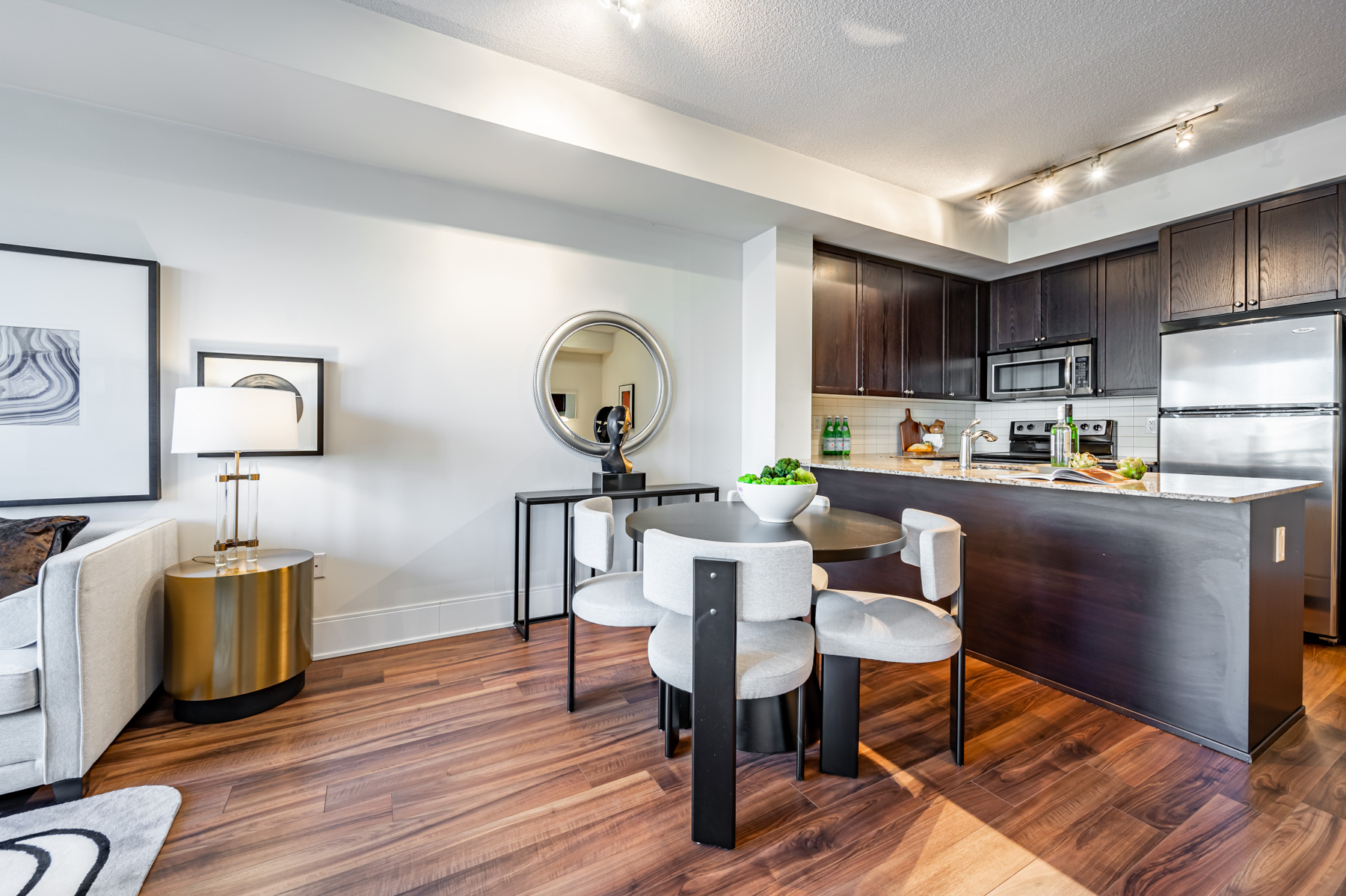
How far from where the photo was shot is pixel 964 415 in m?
5.43

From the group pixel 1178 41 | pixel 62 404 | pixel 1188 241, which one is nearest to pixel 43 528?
pixel 62 404

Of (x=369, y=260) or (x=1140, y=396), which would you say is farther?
(x=1140, y=396)

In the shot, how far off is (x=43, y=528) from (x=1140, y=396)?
616cm

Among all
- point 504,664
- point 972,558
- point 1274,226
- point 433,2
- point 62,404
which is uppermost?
point 433,2

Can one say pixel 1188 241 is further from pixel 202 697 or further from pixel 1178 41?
pixel 202 697

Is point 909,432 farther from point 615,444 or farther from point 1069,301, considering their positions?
point 615,444

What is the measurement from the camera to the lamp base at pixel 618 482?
332 cm

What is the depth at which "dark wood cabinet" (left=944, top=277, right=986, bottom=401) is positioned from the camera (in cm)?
477

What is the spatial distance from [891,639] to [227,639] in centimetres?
240

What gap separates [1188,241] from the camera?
3.61 metres

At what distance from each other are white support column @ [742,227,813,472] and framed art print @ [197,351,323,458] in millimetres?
2618

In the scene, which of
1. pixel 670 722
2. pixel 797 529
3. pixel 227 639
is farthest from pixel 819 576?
pixel 227 639

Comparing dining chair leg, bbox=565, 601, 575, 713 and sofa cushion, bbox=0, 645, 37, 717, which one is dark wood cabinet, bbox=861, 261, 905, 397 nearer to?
dining chair leg, bbox=565, 601, 575, 713

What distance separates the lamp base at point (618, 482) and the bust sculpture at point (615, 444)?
0.05 m
